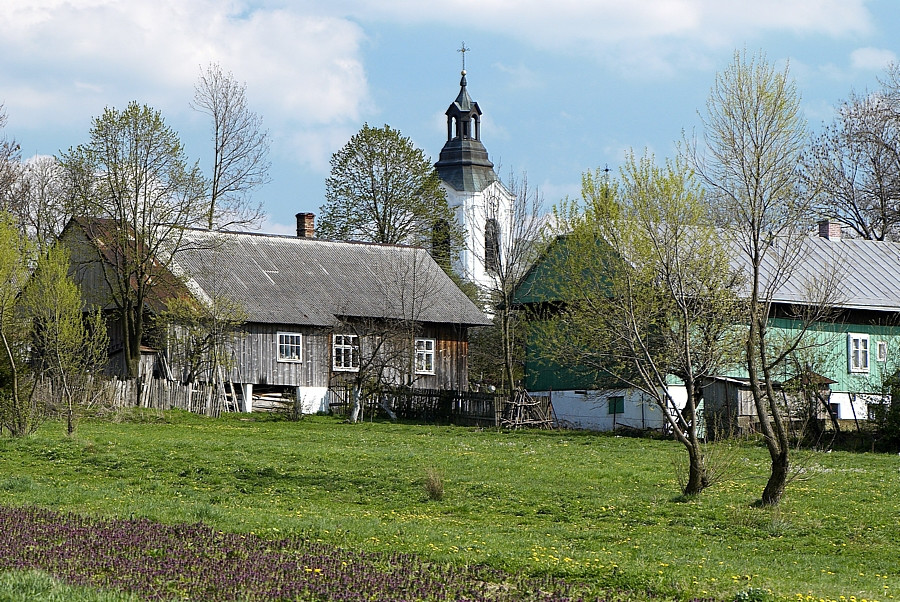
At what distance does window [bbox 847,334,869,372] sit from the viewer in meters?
40.7

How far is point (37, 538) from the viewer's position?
11.1m

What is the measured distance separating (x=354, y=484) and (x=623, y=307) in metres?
5.51

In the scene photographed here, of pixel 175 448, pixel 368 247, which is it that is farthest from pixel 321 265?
pixel 175 448

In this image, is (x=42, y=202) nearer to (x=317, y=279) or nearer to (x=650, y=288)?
(x=317, y=279)

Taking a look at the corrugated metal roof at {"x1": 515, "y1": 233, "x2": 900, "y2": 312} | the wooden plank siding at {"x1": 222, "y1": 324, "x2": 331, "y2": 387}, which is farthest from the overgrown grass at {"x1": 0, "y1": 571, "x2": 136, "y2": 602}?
the wooden plank siding at {"x1": 222, "y1": 324, "x2": 331, "y2": 387}

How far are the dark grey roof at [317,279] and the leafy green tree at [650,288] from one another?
28.5 ft

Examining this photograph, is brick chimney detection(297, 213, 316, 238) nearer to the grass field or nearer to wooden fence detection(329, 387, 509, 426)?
wooden fence detection(329, 387, 509, 426)

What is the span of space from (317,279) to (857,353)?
21290 millimetres

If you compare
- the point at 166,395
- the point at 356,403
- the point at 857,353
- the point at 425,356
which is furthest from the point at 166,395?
the point at 857,353

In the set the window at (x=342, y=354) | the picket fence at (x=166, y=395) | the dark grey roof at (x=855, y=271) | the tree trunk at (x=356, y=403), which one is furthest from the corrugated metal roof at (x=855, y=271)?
the picket fence at (x=166, y=395)

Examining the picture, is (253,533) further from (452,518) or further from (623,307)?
(623,307)

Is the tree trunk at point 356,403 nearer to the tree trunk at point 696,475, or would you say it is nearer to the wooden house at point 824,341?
the wooden house at point 824,341

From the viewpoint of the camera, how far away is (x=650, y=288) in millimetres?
26234

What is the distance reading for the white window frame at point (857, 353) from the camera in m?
40.7
